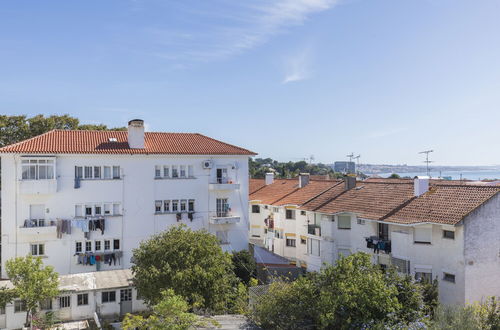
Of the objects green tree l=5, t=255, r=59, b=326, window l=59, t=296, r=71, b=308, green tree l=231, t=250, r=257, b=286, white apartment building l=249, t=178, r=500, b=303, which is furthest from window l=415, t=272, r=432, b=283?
window l=59, t=296, r=71, b=308

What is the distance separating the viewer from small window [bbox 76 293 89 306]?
32.5 m

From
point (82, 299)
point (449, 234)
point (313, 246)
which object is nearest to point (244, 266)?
point (313, 246)

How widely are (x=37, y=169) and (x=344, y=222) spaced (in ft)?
87.6

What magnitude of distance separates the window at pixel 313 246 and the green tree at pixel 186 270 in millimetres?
14843

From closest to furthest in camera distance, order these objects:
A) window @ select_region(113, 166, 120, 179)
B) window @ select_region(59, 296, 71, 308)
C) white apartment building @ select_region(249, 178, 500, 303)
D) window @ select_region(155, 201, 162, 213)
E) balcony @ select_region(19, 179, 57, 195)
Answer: white apartment building @ select_region(249, 178, 500, 303)
window @ select_region(59, 296, 71, 308)
balcony @ select_region(19, 179, 57, 195)
window @ select_region(113, 166, 120, 179)
window @ select_region(155, 201, 162, 213)

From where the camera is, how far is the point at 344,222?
39.9 meters

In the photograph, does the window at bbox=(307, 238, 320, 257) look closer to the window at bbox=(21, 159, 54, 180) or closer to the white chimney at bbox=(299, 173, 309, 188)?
the white chimney at bbox=(299, 173, 309, 188)

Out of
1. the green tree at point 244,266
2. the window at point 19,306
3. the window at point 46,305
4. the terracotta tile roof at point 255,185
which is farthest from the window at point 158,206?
the terracotta tile roof at point 255,185

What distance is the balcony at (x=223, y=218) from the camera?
1626 inches

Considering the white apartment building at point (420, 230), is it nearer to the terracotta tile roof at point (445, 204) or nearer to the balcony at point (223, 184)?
the terracotta tile roof at point (445, 204)

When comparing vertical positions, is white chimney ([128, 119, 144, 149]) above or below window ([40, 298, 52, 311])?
above

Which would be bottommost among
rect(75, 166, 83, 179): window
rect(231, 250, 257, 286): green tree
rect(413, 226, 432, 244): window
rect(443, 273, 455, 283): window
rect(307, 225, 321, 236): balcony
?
rect(231, 250, 257, 286): green tree

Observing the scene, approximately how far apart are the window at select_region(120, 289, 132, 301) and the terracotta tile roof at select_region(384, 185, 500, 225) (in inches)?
830

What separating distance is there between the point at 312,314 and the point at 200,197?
73.0 feet
